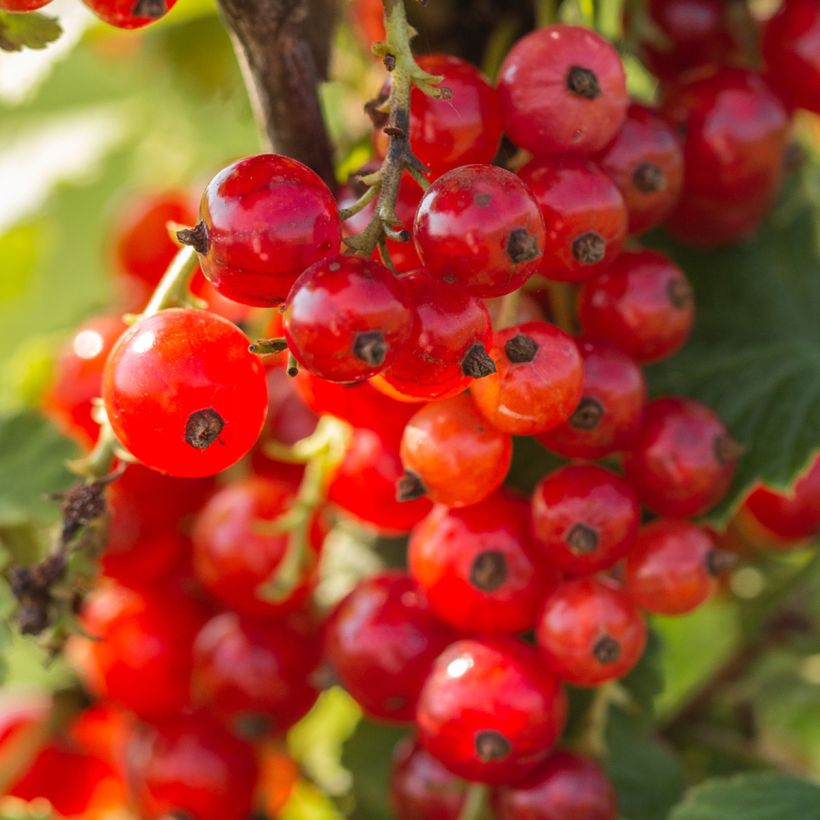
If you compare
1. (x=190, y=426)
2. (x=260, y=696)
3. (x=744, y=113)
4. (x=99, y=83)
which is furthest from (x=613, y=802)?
(x=99, y=83)

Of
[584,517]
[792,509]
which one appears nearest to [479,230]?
[584,517]

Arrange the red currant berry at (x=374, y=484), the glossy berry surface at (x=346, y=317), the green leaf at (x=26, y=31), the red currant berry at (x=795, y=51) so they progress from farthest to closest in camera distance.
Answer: the red currant berry at (x=795, y=51) → the red currant berry at (x=374, y=484) → the green leaf at (x=26, y=31) → the glossy berry surface at (x=346, y=317)

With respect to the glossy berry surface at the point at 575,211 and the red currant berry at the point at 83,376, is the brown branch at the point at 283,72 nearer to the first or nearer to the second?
the glossy berry surface at the point at 575,211

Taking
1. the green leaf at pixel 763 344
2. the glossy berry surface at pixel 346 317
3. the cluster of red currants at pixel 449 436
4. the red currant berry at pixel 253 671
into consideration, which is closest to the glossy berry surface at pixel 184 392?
the cluster of red currants at pixel 449 436

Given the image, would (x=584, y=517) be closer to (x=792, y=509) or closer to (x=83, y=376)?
(x=792, y=509)

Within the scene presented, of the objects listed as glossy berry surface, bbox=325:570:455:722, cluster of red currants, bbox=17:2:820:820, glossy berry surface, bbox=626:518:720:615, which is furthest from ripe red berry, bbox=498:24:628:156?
glossy berry surface, bbox=325:570:455:722

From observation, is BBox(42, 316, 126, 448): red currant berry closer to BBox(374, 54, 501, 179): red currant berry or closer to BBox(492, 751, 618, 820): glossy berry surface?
BBox(374, 54, 501, 179): red currant berry
